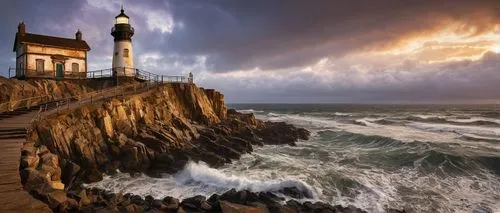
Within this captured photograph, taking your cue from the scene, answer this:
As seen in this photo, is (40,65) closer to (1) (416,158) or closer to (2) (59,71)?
(2) (59,71)

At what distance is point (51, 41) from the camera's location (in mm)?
30094

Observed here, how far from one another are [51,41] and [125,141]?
60.1 ft

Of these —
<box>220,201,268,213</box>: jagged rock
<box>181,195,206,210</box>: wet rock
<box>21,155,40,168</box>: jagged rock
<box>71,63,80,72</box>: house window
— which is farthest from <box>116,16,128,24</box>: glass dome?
<box>220,201,268,213</box>: jagged rock

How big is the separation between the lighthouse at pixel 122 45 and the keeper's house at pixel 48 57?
324 cm

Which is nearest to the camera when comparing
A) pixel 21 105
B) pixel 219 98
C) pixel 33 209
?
pixel 33 209

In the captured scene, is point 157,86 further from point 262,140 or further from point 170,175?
point 170,175

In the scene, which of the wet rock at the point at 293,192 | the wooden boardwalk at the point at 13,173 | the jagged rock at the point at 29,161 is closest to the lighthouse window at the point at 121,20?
the wooden boardwalk at the point at 13,173

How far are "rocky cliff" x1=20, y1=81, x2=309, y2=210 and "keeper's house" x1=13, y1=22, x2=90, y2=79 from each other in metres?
10.1

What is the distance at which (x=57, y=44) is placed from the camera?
98.0 feet

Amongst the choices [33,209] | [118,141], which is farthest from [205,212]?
[118,141]

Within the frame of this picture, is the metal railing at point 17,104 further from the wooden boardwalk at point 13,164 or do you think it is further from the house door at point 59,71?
the house door at point 59,71

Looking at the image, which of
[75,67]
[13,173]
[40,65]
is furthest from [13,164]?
[75,67]

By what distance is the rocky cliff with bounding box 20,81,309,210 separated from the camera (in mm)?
11938

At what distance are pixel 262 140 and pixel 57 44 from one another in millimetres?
21397
